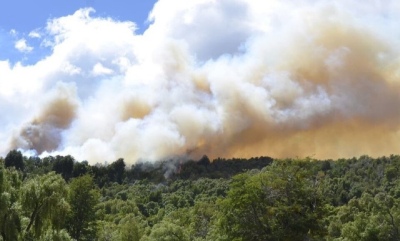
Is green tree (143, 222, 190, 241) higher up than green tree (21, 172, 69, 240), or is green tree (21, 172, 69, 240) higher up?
green tree (21, 172, 69, 240)

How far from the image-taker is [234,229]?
40.2 metres

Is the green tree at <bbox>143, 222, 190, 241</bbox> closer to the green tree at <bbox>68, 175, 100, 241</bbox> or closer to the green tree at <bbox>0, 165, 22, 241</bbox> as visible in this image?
the green tree at <bbox>68, 175, 100, 241</bbox>

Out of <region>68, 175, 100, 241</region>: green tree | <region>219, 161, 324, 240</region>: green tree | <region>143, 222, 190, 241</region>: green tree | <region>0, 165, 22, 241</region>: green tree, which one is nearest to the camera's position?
<region>0, 165, 22, 241</region>: green tree

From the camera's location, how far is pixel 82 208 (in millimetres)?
55656

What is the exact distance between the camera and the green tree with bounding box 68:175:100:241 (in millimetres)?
54844

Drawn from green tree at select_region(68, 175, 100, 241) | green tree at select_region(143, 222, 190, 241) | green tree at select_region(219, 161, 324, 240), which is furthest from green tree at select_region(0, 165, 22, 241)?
green tree at select_region(143, 222, 190, 241)

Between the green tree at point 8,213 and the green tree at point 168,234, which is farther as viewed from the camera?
the green tree at point 168,234

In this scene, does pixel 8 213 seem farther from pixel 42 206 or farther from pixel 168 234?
pixel 168 234

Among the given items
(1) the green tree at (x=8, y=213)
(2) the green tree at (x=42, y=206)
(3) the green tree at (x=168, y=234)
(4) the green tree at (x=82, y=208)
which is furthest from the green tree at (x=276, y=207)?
(3) the green tree at (x=168, y=234)

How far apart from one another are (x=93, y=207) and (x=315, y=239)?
29.2 m

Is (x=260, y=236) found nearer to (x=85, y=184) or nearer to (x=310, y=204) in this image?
(x=310, y=204)

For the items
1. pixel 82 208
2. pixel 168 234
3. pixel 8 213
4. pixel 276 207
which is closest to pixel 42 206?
pixel 8 213

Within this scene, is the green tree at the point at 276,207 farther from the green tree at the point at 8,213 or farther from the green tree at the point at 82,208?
the green tree at the point at 82,208

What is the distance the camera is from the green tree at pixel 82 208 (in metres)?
54.8
